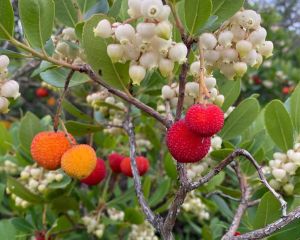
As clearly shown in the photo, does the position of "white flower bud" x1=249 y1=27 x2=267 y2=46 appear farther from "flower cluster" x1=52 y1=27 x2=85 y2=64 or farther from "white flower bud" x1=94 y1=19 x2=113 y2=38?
"flower cluster" x1=52 y1=27 x2=85 y2=64

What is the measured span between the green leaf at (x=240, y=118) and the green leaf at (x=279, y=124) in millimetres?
102

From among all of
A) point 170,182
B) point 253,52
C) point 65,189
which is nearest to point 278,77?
point 170,182

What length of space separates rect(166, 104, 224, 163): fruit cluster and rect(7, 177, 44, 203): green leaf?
2.80 ft

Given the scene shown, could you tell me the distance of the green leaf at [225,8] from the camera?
1.06 metres

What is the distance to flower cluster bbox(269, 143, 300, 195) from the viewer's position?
139 cm

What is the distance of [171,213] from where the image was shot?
1.15 meters

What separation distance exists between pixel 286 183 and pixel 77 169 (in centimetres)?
58

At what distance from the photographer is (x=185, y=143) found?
1.04 m

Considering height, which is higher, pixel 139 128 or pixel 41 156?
pixel 41 156

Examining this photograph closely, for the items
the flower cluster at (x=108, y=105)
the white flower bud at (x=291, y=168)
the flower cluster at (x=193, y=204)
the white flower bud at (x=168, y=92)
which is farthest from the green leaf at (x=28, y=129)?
the white flower bud at (x=291, y=168)

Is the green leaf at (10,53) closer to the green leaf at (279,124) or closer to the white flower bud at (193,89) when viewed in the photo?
the white flower bud at (193,89)

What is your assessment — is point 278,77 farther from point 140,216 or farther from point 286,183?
point 286,183

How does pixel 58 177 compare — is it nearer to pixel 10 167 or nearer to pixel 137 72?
pixel 10 167

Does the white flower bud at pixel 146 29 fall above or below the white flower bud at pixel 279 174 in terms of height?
above
